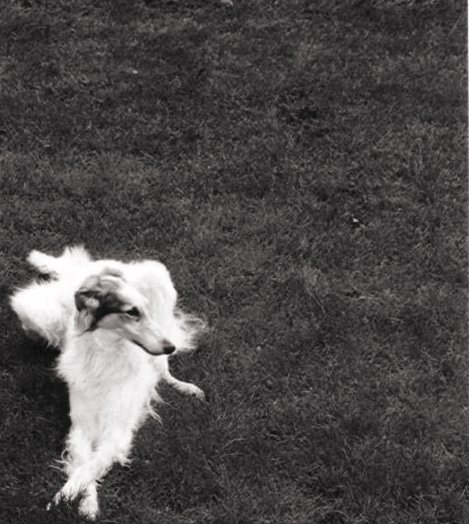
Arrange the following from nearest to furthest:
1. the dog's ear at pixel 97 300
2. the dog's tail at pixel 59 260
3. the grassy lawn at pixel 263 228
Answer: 1. the dog's ear at pixel 97 300
2. the grassy lawn at pixel 263 228
3. the dog's tail at pixel 59 260

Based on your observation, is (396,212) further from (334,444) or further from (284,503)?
(284,503)

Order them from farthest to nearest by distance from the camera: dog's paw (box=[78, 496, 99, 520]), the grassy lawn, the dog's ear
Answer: the grassy lawn, the dog's ear, dog's paw (box=[78, 496, 99, 520])

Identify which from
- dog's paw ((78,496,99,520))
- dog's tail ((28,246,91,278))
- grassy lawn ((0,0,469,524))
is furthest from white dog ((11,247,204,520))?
dog's tail ((28,246,91,278))

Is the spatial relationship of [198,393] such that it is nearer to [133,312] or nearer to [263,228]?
[133,312]

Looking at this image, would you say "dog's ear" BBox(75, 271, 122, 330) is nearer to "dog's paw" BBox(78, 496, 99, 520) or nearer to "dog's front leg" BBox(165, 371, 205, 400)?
"dog's front leg" BBox(165, 371, 205, 400)

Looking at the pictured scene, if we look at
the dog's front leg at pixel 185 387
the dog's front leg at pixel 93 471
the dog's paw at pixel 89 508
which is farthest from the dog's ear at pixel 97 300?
the dog's paw at pixel 89 508

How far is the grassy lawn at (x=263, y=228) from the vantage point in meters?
5.27

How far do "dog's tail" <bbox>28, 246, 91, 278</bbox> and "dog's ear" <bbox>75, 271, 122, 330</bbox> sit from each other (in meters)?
1.53

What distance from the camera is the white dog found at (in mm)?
5184

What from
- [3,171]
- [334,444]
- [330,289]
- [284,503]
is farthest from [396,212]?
[3,171]

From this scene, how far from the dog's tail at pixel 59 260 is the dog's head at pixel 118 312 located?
152 cm

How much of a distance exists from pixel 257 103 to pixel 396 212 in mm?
2376

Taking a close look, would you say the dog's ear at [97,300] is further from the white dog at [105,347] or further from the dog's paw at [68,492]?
the dog's paw at [68,492]

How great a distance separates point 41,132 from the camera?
338 inches
